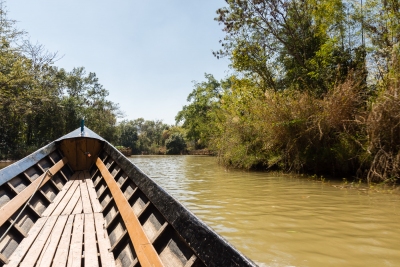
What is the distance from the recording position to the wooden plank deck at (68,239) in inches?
88.4

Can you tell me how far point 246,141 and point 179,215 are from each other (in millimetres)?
10420

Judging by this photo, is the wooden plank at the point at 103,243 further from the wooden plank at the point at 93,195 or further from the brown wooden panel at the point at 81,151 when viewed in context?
the brown wooden panel at the point at 81,151

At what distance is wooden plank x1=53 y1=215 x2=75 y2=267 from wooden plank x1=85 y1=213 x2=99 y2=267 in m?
0.15

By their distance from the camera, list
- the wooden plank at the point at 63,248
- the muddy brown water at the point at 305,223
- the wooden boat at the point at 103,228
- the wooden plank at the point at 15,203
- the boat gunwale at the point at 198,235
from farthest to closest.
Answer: the muddy brown water at the point at 305,223, the wooden plank at the point at 15,203, the wooden plank at the point at 63,248, the wooden boat at the point at 103,228, the boat gunwale at the point at 198,235

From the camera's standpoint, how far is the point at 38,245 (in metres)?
2.56

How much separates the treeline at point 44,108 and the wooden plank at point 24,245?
14710 millimetres

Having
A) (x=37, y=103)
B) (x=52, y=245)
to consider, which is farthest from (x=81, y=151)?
(x=37, y=103)

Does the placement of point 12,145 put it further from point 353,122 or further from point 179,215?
point 179,215

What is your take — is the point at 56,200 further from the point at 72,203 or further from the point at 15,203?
the point at 15,203

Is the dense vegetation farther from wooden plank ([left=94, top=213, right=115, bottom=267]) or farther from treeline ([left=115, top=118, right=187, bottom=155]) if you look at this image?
treeline ([left=115, top=118, right=187, bottom=155])

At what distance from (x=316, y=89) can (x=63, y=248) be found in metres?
10.6

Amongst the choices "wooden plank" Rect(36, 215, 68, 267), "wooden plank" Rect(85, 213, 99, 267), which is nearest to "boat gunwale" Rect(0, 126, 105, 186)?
"wooden plank" Rect(36, 215, 68, 267)

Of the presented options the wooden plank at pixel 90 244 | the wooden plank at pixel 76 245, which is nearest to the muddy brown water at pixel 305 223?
the wooden plank at pixel 90 244

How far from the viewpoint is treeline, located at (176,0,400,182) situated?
7.57m
